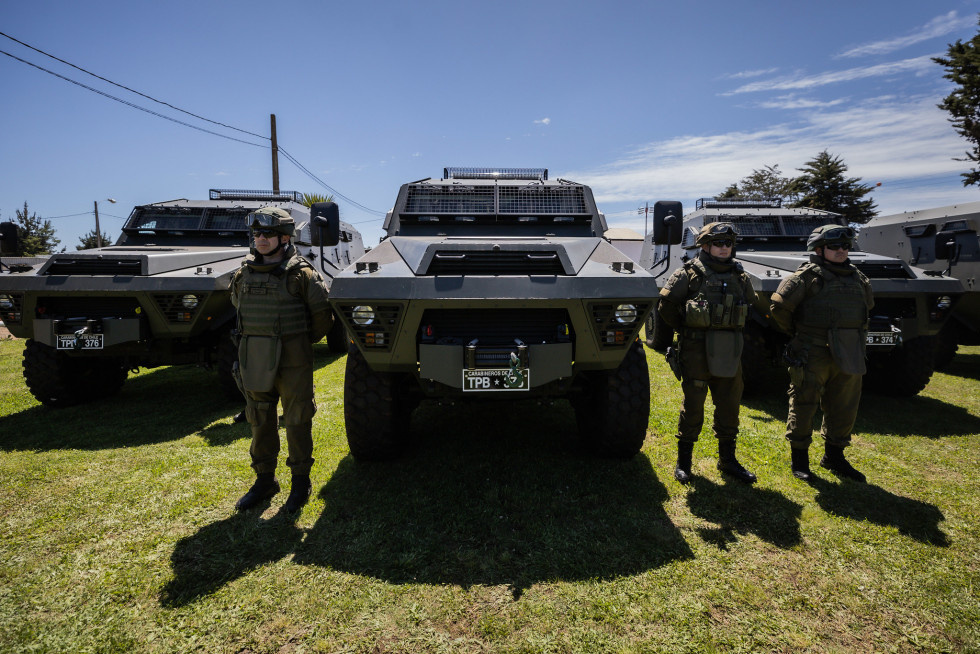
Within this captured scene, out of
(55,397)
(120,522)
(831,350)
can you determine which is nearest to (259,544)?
(120,522)

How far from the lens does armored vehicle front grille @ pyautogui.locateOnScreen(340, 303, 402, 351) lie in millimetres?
2734

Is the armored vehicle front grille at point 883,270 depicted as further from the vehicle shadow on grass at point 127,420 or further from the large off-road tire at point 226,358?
the large off-road tire at point 226,358

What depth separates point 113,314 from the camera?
15.0ft

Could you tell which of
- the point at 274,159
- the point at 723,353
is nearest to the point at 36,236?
the point at 274,159

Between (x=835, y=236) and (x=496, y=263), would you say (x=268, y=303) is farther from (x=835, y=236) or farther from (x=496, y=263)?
(x=835, y=236)

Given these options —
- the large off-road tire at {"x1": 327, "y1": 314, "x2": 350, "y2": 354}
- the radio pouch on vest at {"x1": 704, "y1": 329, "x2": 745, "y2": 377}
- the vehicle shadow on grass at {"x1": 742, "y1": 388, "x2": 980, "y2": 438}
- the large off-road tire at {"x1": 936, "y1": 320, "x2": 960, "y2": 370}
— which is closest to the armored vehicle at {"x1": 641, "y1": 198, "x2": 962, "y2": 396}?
the vehicle shadow on grass at {"x1": 742, "y1": 388, "x2": 980, "y2": 438}

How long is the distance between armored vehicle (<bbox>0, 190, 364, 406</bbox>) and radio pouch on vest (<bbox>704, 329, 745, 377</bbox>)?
9.49 ft

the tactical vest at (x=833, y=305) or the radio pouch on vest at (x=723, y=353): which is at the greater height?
the tactical vest at (x=833, y=305)

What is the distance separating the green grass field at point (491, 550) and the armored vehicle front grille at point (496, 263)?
51.6 inches

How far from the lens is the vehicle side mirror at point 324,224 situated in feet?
10.8

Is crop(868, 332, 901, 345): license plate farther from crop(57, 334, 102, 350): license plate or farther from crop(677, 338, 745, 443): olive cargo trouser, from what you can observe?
crop(57, 334, 102, 350): license plate

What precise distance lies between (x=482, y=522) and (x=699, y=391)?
5.19 feet

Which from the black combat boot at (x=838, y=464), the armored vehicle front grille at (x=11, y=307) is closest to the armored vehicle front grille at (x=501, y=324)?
the black combat boot at (x=838, y=464)

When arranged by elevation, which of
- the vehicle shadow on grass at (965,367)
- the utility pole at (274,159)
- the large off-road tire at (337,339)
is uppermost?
the utility pole at (274,159)
